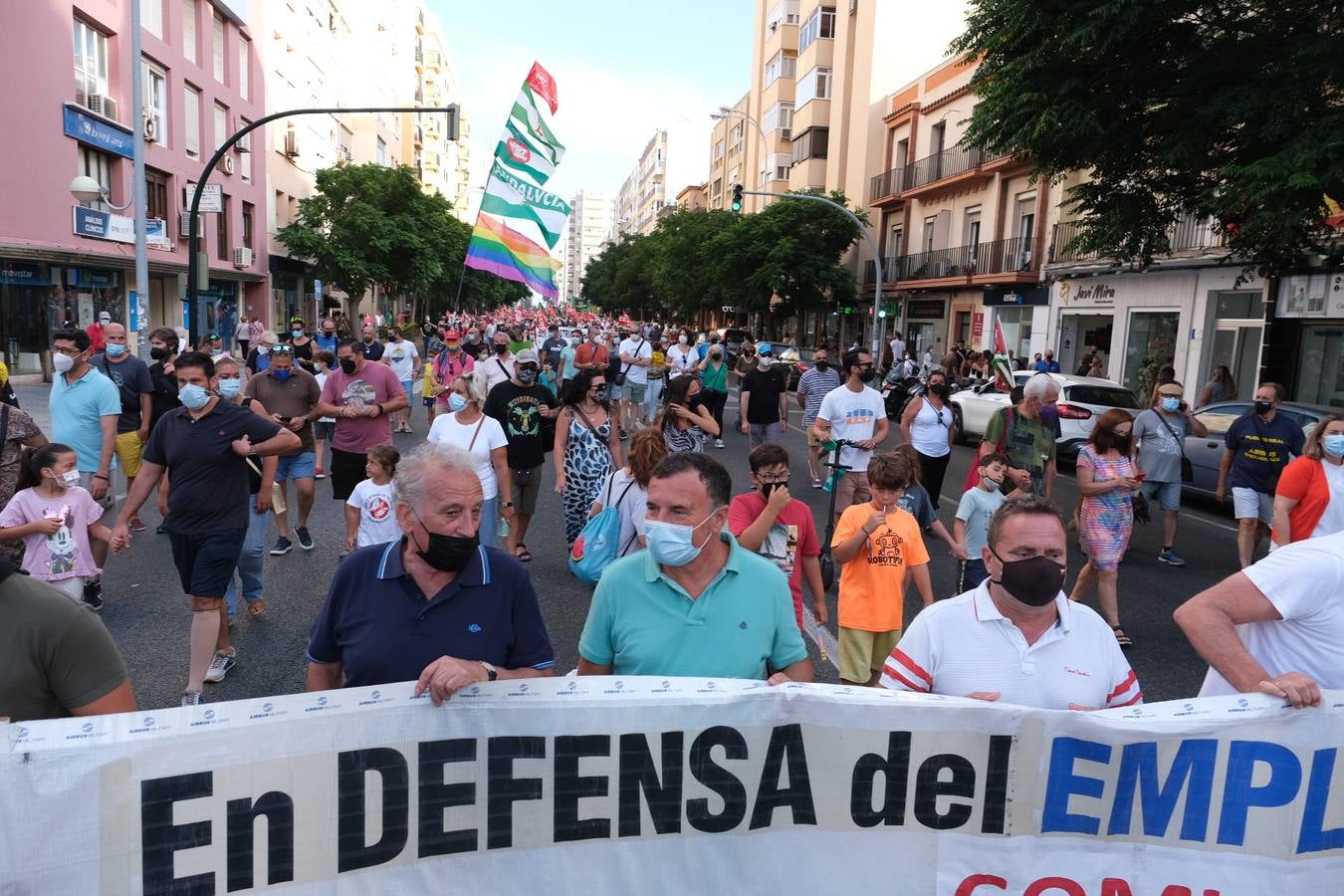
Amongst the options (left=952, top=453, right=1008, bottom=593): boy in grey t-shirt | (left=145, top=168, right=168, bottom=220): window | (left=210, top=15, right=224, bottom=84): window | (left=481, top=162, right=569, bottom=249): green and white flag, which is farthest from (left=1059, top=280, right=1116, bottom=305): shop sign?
(left=210, top=15, right=224, bottom=84): window

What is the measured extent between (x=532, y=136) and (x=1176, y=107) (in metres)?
8.19

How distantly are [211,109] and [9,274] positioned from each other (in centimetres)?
1372

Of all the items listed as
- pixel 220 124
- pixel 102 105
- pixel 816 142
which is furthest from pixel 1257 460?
pixel 816 142

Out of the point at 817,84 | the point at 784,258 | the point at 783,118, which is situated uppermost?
the point at 817,84

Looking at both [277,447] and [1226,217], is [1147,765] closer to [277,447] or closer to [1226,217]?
[277,447]

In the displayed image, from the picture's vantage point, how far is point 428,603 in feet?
9.20

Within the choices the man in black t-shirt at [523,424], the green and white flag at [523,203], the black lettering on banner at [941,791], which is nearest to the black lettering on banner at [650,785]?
the black lettering on banner at [941,791]

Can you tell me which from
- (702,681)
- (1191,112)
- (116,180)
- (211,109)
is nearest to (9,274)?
(116,180)

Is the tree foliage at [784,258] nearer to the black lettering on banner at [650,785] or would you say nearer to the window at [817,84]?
the window at [817,84]

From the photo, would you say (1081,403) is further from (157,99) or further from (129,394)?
(157,99)

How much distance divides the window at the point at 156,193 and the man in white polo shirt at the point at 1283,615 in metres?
31.2

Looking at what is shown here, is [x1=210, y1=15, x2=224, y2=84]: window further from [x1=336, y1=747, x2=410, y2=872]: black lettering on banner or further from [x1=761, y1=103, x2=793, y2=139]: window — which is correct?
[x1=336, y1=747, x2=410, y2=872]: black lettering on banner

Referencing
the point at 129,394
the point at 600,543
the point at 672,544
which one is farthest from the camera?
the point at 129,394

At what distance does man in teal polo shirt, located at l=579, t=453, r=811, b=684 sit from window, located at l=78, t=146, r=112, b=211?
1025 inches
